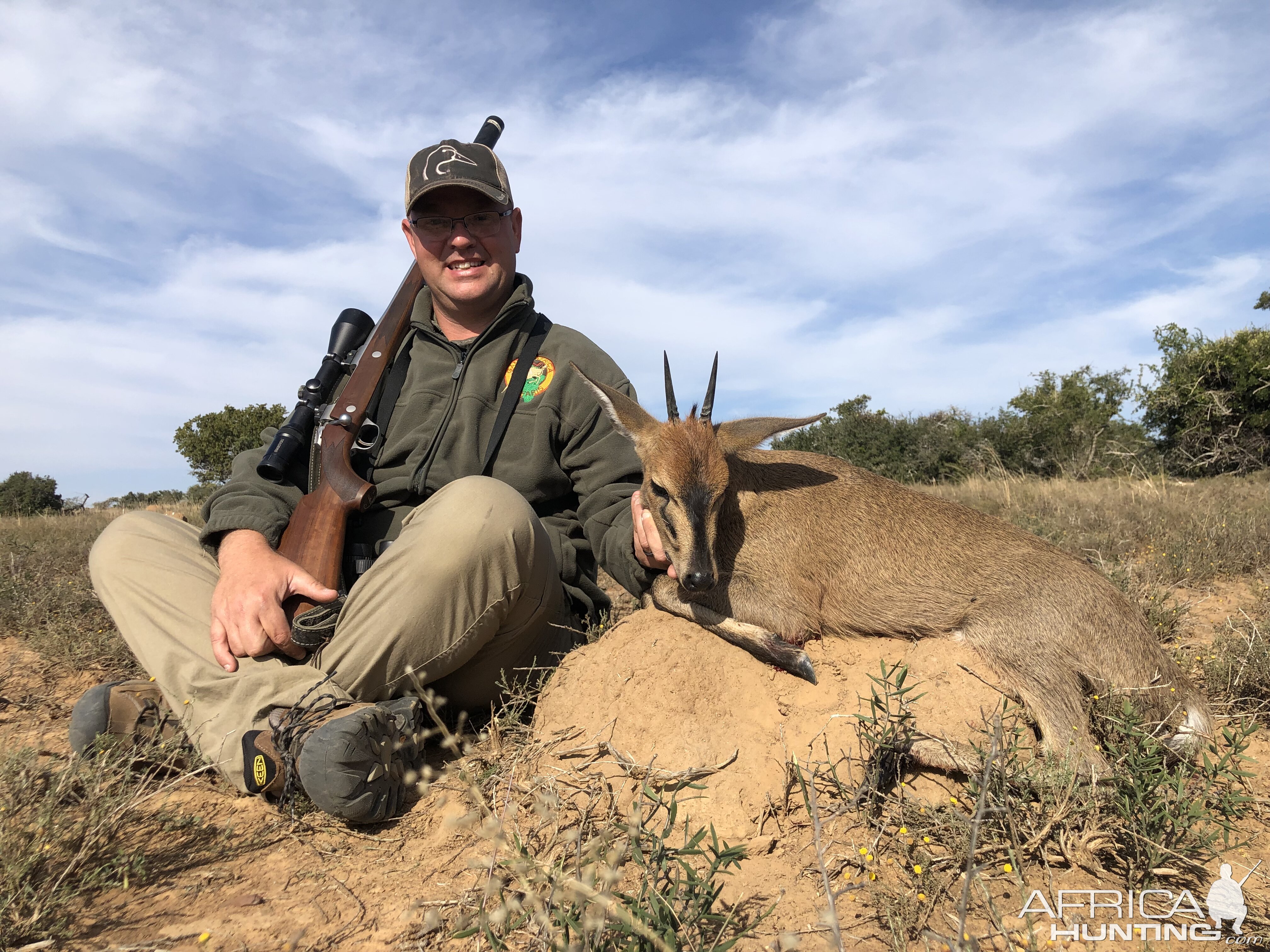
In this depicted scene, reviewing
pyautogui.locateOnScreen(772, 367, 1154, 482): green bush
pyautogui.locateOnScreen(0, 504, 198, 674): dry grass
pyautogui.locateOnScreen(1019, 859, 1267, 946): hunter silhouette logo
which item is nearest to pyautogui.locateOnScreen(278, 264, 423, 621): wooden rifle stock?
pyautogui.locateOnScreen(0, 504, 198, 674): dry grass

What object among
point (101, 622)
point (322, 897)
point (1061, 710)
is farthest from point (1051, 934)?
point (101, 622)

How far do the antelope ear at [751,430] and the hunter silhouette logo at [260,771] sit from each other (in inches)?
116

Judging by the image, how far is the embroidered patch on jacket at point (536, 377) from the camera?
5.03 meters

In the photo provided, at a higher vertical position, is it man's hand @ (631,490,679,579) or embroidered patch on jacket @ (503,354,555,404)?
embroidered patch on jacket @ (503,354,555,404)

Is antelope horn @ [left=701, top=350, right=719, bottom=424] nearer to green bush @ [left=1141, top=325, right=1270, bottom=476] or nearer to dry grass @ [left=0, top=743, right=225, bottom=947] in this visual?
dry grass @ [left=0, top=743, right=225, bottom=947]

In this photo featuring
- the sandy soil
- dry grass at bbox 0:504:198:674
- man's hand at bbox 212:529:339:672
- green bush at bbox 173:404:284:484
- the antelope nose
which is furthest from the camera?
green bush at bbox 173:404:284:484

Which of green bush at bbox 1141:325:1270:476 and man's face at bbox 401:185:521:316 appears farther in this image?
green bush at bbox 1141:325:1270:476

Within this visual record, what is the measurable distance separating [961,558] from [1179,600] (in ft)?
10.0

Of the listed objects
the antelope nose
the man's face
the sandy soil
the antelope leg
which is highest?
the man's face

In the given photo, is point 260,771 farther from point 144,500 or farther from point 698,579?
point 144,500

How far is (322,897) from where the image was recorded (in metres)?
2.85

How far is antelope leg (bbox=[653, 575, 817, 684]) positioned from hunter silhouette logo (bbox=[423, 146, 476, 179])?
2.98 meters

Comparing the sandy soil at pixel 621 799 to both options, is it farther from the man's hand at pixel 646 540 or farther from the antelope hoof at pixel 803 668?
the man's hand at pixel 646 540

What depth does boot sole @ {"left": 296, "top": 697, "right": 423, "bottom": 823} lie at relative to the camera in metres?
3.22
